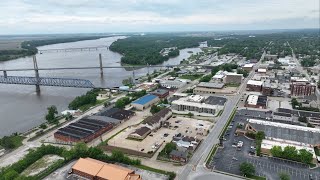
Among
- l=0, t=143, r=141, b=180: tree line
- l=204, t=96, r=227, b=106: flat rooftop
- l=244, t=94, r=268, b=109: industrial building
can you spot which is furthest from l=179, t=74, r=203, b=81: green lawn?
l=0, t=143, r=141, b=180: tree line

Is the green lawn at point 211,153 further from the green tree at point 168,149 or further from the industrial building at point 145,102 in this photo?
the industrial building at point 145,102

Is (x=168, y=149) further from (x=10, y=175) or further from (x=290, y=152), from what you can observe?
(x=10, y=175)

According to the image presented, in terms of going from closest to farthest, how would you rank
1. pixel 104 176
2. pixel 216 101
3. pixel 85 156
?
pixel 104 176, pixel 85 156, pixel 216 101

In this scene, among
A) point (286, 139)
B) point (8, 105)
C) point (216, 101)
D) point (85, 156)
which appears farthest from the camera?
point (8, 105)

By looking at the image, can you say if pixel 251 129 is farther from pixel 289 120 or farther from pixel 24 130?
pixel 24 130

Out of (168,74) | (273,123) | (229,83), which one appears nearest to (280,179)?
(273,123)

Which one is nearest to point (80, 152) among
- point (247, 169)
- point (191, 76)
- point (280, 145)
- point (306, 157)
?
point (247, 169)
